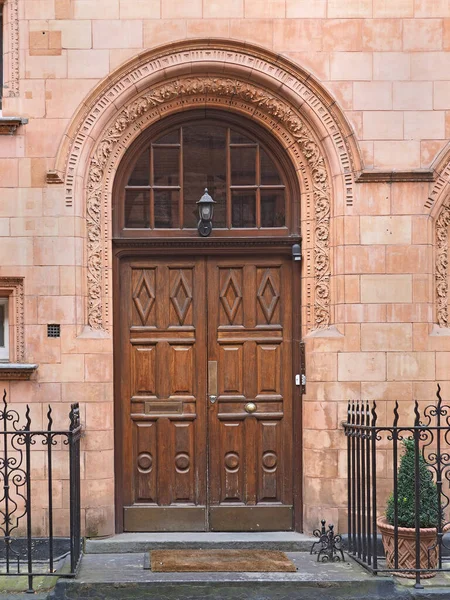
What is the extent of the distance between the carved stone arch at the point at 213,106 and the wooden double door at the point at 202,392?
0.49m

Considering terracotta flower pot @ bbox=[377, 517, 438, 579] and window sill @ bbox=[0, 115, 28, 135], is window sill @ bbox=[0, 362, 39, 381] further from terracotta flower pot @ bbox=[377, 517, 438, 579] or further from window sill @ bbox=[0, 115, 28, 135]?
terracotta flower pot @ bbox=[377, 517, 438, 579]

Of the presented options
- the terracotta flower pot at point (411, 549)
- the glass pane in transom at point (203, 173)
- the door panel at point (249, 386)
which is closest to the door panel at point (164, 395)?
the door panel at point (249, 386)

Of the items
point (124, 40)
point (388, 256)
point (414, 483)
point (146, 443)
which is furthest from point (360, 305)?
point (124, 40)

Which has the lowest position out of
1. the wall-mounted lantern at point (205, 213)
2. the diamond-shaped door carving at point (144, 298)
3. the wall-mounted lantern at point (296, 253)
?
the diamond-shaped door carving at point (144, 298)

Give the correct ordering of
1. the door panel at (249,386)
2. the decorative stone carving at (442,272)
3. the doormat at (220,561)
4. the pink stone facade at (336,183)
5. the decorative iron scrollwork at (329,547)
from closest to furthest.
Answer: the doormat at (220,561)
the decorative iron scrollwork at (329,547)
the pink stone facade at (336,183)
the decorative stone carving at (442,272)
the door panel at (249,386)

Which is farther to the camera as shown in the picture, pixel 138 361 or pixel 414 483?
pixel 138 361

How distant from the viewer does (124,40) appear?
9.34m

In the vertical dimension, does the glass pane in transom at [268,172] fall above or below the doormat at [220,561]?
above

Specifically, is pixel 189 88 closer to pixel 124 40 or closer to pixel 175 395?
pixel 124 40

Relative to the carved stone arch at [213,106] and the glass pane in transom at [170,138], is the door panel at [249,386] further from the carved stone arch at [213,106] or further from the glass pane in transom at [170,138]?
the glass pane in transom at [170,138]

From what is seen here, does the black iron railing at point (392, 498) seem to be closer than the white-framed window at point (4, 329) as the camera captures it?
Yes

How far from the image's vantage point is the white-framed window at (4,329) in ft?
31.1

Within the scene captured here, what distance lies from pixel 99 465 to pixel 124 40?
14.9ft

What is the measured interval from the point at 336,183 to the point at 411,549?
3864 mm
